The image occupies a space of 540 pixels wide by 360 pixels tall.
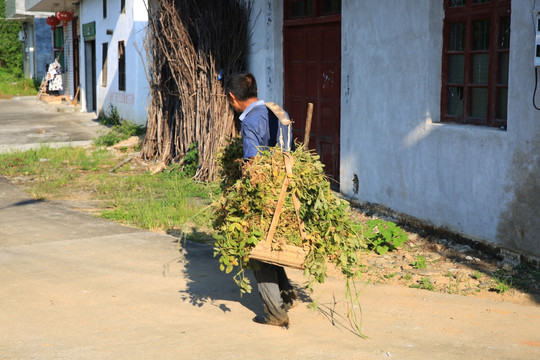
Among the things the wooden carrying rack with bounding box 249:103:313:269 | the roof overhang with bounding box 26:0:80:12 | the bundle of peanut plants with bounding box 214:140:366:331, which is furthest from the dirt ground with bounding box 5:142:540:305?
the roof overhang with bounding box 26:0:80:12

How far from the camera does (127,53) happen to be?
1777 cm

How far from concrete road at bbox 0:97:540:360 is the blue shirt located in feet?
4.17

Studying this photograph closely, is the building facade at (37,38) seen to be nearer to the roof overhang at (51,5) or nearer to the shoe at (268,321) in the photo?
the roof overhang at (51,5)

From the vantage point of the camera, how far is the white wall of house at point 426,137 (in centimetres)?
600

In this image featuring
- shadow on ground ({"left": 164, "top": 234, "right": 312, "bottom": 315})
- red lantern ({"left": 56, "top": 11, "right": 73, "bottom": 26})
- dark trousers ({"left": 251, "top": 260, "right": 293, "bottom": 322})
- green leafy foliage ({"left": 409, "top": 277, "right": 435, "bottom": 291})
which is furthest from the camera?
red lantern ({"left": 56, "top": 11, "right": 73, "bottom": 26})

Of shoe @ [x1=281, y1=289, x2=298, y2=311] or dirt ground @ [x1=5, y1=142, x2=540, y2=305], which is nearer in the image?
shoe @ [x1=281, y1=289, x2=298, y2=311]

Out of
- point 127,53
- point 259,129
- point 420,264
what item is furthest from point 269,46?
point 127,53

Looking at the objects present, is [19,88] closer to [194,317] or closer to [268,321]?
[194,317]

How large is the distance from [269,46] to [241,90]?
5932 mm

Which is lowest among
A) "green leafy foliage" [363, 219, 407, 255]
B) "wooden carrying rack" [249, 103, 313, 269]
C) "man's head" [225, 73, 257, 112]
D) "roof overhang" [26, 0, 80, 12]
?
"green leafy foliage" [363, 219, 407, 255]

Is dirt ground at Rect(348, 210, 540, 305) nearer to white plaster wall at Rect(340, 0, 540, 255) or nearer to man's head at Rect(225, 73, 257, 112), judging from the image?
white plaster wall at Rect(340, 0, 540, 255)

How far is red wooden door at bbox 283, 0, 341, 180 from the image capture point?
939 cm

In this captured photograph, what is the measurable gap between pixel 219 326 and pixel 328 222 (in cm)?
114

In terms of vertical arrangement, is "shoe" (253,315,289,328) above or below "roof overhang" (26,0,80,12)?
below
